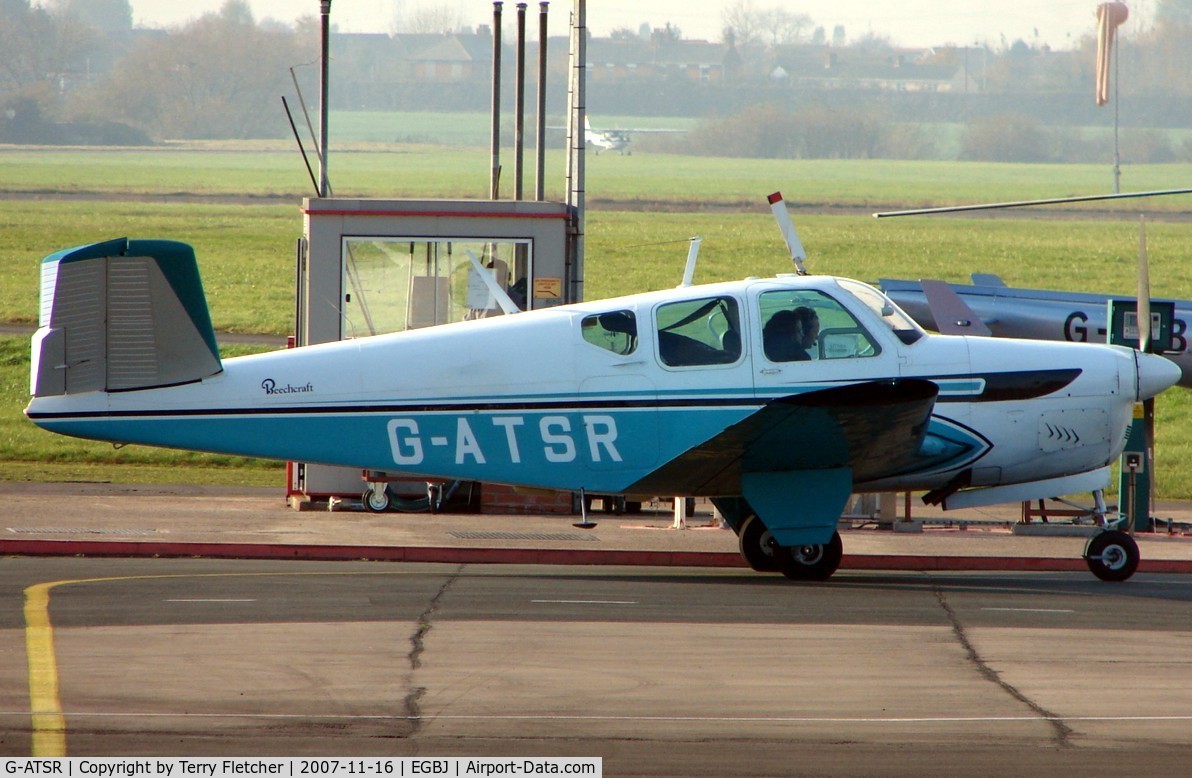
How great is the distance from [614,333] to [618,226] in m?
51.6

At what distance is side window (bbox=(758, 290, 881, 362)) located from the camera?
11.8 meters

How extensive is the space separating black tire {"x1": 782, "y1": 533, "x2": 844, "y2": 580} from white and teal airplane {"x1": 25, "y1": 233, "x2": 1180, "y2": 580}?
0.16m

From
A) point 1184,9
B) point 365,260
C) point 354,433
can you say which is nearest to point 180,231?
point 365,260

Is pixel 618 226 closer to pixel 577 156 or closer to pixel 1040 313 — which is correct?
pixel 1040 313

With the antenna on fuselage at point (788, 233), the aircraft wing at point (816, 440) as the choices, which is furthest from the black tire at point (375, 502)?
the antenna on fuselage at point (788, 233)

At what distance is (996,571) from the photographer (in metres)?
13.8

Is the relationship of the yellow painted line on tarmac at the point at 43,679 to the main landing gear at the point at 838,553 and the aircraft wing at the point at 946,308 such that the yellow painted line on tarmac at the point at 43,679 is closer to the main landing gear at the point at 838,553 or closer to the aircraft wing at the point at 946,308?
the main landing gear at the point at 838,553

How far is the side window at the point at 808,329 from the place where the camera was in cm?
1179

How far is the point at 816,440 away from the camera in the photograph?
11461 mm

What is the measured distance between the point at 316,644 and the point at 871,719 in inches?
145

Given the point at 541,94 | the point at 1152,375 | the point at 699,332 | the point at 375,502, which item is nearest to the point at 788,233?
the point at 699,332

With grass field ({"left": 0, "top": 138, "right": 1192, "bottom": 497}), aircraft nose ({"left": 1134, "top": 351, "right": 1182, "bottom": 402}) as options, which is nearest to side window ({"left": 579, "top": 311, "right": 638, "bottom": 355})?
aircraft nose ({"left": 1134, "top": 351, "right": 1182, "bottom": 402})

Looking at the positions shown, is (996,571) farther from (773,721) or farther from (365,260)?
(365,260)

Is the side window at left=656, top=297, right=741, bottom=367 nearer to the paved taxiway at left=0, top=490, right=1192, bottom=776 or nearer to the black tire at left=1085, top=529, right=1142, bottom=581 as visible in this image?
the paved taxiway at left=0, top=490, right=1192, bottom=776
